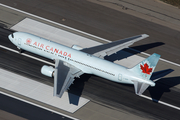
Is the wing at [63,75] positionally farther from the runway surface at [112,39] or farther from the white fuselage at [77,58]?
the runway surface at [112,39]

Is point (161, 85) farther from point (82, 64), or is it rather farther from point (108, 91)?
point (82, 64)

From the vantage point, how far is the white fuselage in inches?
1829

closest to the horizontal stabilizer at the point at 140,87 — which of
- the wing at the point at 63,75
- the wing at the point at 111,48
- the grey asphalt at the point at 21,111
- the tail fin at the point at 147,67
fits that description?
the tail fin at the point at 147,67

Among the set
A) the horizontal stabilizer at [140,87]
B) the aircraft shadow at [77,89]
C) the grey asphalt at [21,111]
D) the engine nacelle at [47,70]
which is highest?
the horizontal stabilizer at [140,87]

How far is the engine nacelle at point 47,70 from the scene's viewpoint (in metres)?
48.2

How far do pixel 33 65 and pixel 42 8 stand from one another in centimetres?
1779

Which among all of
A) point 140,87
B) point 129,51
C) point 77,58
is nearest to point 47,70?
point 77,58

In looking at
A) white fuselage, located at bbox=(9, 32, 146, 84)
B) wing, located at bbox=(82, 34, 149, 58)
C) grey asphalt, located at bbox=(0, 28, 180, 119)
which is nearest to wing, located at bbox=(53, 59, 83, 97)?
white fuselage, located at bbox=(9, 32, 146, 84)

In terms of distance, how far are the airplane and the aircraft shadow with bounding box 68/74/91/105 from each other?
4.68ft

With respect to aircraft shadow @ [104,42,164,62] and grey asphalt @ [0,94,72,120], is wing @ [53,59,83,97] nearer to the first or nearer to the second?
grey asphalt @ [0,94,72,120]

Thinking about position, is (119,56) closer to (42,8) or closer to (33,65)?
(33,65)

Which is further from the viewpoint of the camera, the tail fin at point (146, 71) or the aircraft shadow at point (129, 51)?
the aircraft shadow at point (129, 51)

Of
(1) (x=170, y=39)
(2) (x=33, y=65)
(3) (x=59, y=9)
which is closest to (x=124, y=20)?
(1) (x=170, y=39)

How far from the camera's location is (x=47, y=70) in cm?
4841
